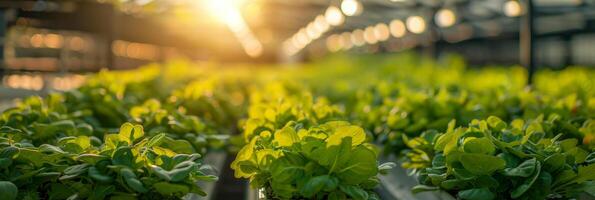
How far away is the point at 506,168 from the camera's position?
8.34 ft

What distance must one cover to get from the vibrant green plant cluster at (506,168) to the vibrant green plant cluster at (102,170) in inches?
36.8

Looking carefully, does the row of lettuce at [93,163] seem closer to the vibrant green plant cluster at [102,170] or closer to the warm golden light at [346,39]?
the vibrant green plant cluster at [102,170]

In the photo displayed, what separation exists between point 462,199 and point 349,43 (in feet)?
94.0

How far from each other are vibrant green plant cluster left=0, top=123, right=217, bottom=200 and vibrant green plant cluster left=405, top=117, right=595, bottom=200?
0.94 meters

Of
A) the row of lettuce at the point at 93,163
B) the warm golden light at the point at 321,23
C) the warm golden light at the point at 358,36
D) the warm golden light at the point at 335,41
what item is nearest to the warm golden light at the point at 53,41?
the warm golden light at the point at 321,23

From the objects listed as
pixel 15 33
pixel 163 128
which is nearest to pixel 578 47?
pixel 15 33

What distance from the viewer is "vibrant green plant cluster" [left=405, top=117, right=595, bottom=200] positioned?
98.3 inches

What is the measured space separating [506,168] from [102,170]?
1485 mm

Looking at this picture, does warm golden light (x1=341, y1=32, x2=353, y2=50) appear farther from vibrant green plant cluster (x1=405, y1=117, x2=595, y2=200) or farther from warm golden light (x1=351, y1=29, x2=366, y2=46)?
vibrant green plant cluster (x1=405, y1=117, x2=595, y2=200)

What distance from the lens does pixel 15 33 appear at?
1228 centimetres

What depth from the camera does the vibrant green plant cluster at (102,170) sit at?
2344 millimetres

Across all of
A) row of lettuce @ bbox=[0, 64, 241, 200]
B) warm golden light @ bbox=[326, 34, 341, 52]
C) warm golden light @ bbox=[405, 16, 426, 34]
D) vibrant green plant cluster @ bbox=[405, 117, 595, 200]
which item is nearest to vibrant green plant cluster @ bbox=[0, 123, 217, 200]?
row of lettuce @ bbox=[0, 64, 241, 200]

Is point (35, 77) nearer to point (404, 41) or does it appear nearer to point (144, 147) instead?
point (144, 147)

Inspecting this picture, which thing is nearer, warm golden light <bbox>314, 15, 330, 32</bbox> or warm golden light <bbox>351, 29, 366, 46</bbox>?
warm golden light <bbox>314, 15, 330, 32</bbox>
